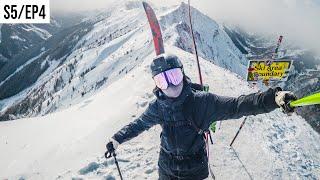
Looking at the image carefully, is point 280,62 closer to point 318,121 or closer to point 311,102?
point 311,102

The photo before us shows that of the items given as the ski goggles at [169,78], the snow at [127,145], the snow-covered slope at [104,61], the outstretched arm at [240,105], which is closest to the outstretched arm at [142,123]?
the ski goggles at [169,78]

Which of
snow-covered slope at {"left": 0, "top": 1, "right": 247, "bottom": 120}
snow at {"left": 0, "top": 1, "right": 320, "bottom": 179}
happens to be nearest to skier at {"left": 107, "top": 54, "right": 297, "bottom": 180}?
snow at {"left": 0, "top": 1, "right": 320, "bottom": 179}

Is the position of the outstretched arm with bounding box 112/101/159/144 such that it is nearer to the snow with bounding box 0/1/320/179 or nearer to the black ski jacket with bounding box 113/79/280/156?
the black ski jacket with bounding box 113/79/280/156

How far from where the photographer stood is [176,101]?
20.5 feet

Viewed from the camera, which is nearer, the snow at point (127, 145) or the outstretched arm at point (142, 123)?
the outstretched arm at point (142, 123)

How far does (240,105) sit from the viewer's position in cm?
582

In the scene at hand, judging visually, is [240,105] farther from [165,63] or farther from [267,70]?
[267,70]

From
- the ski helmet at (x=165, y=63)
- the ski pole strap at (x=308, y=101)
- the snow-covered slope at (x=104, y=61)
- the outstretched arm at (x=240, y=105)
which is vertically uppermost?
the ski pole strap at (x=308, y=101)

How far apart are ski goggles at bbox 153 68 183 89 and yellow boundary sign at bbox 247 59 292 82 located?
6.53 meters

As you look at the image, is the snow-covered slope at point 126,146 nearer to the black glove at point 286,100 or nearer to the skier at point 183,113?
the skier at point 183,113

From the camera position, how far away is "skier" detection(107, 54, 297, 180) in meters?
6.16

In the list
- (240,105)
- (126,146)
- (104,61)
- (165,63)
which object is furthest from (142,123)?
(104,61)

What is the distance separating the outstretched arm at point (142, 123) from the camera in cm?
682

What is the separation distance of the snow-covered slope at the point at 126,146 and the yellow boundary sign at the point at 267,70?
2116mm
